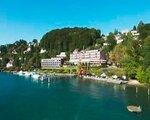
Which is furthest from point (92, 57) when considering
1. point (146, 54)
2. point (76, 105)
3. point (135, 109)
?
point (135, 109)

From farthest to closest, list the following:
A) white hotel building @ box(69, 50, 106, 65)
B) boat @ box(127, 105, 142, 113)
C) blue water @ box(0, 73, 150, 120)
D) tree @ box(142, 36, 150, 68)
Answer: white hotel building @ box(69, 50, 106, 65)
tree @ box(142, 36, 150, 68)
boat @ box(127, 105, 142, 113)
blue water @ box(0, 73, 150, 120)

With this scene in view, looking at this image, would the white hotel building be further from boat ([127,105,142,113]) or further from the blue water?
boat ([127,105,142,113])

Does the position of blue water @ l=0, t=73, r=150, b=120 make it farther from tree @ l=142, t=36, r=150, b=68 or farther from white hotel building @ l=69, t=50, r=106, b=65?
white hotel building @ l=69, t=50, r=106, b=65

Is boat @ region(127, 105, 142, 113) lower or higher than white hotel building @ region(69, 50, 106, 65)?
lower

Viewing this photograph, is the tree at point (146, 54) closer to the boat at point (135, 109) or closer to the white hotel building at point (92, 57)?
the boat at point (135, 109)

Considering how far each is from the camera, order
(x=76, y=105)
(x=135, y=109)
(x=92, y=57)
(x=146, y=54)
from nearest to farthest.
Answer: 1. (x=135, y=109)
2. (x=76, y=105)
3. (x=146, y=54)
4. (x=92, y=57)

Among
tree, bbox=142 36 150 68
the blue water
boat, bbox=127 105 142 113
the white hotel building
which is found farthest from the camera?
the white hotel building

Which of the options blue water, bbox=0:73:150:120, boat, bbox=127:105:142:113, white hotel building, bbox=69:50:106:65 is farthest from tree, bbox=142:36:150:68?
white hotel building, bbox=69:50:106:65

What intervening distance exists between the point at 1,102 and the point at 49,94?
16.4 meters

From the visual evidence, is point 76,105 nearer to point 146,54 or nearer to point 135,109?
point 135,109

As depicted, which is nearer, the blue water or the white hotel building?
the blue water

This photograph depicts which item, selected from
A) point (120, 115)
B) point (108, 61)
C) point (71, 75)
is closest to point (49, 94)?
point (120, 115)

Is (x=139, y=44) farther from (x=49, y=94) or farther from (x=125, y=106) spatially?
(x=125, y=106)

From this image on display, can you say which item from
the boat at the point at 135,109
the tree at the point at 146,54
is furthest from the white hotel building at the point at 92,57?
the boat at the point at 135,109
